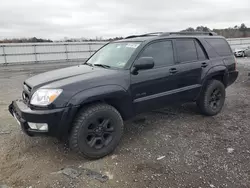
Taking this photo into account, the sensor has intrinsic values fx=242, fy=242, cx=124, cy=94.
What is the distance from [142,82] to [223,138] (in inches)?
65.6

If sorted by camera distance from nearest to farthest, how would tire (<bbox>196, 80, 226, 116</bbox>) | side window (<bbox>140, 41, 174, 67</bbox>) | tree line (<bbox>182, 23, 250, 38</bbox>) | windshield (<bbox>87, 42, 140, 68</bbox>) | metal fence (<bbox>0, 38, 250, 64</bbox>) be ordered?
windshield (<bbox>87, 42, 140, 68</bbox>)
side window (<bbox>140, 41, 174, 67</bbox>)
tire (<bbox>196, 80, 226, 116</bbox>)
metal fence (<bbox>0, 38, 250, 64</bbox>)
tree line (<bbox>182, 23, 250, 38</bbox>)

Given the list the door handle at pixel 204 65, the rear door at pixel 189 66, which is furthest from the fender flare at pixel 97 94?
the door handle at pixel 204 65

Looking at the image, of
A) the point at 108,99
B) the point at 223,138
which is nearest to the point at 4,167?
the point at 108,99

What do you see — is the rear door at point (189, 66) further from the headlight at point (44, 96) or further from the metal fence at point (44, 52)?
the metal fence at point (44, 52)

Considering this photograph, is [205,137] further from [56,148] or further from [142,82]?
[56,148]


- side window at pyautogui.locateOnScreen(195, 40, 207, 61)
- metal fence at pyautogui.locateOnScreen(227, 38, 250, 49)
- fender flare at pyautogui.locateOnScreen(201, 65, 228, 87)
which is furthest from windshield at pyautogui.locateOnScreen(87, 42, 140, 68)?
metal fence at pyautogui.locateOnScreen(227, 38, 250, 49)

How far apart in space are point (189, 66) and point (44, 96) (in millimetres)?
2696

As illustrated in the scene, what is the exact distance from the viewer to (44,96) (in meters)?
3.12

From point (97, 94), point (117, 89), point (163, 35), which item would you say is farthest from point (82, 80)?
point (163, 35)

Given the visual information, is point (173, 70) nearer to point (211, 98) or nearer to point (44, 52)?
point (211, 98)

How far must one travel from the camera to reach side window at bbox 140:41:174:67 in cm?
408

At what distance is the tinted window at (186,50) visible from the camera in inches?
177

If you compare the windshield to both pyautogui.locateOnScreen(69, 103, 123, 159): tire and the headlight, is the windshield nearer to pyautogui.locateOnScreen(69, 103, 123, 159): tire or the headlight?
pyautogui.locateOnScreen(69, 103, 123, 159): tire

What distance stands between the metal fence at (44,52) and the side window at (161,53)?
13.3 meters
